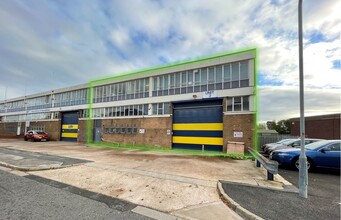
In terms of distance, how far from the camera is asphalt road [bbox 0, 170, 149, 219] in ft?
14.3

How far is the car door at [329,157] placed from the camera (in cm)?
919

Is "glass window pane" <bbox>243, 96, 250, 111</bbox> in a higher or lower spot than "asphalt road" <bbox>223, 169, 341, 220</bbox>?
higher

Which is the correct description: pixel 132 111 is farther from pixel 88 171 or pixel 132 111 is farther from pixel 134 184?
pixel 134 184

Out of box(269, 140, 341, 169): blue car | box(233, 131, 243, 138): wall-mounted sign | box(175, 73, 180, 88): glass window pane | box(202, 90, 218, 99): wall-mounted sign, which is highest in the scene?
box(175, 73, 180, 88): glass window pane

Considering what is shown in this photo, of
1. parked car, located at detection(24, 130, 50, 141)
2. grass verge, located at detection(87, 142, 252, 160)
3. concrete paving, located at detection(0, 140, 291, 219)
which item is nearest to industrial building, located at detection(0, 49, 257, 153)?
grass verge, located at detection(87, 142, 252, 160)

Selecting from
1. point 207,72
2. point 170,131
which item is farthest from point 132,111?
point 207,72

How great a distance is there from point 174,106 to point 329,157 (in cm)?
1471

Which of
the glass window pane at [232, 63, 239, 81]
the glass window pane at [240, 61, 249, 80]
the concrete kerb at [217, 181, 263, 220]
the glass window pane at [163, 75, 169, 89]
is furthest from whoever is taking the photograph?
the glass window pane at [163, 75, 169, 89]

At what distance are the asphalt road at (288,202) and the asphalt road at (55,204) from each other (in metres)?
2.86

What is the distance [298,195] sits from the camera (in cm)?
588

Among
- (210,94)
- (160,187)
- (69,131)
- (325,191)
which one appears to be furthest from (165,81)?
(69,131)

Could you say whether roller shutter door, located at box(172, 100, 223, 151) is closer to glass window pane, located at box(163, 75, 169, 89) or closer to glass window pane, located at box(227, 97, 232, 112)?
glass window pane, located at box(227, 97, 232, 112)

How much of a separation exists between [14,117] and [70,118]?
2398 cm

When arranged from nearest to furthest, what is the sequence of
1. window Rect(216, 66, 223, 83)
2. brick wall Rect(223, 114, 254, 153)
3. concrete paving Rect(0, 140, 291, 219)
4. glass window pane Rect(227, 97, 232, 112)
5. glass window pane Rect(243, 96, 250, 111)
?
concrete paving Rect(0, 140, 291, 219)
brick wall Rect(223, 114, 254, 153)
glass window pane Rect(243, 96, 250, 111)
glass window pane Rect(227, 97, 232, 112)
window Rect(216, 66, 223, 83)
